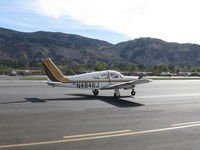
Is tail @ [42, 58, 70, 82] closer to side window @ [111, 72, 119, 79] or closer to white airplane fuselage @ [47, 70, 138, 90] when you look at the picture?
white airplane fuselage @ [47, 70, 138, 90]

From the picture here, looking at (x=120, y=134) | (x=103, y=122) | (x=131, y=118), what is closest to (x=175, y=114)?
(x=131, y=118)

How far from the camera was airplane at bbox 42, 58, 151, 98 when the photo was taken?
65.1 ft

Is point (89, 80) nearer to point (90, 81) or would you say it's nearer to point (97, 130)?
point (90, 81)

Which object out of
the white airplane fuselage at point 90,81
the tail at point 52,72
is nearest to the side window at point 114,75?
the white airplane fuselage at point 90,81

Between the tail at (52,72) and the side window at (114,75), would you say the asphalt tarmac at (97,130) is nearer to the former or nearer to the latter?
the tail at (52,72)

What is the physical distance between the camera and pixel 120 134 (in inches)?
341

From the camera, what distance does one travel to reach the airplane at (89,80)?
781 inches

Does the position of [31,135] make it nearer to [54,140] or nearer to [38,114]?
[54,140]

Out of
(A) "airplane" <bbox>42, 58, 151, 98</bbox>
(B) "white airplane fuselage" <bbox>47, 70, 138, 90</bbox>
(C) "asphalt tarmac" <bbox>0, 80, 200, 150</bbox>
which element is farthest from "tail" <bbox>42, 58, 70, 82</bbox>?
(C) "asphalt tarmac" <bbox>0, 80, 200, 150</bbox>

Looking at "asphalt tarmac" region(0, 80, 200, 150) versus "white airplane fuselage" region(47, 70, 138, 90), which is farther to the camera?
"white airplane fuselage" region(47, 70, 138, 90)

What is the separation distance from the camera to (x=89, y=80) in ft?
67.5

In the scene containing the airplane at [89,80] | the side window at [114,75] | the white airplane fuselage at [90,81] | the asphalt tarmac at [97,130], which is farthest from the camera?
the side window at [114,75]

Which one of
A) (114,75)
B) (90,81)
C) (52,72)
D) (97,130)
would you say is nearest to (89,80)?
(90,81)

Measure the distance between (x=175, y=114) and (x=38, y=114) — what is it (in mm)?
6964
